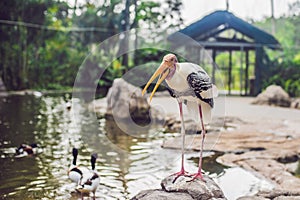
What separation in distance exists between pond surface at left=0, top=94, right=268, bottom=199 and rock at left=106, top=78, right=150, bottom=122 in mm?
394

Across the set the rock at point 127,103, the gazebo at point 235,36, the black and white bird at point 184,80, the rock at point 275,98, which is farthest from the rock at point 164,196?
the gazebo at point 235,36

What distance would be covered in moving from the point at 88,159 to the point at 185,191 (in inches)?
127

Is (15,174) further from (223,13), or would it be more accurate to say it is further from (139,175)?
(223,13)

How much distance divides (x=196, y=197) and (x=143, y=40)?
8014mm

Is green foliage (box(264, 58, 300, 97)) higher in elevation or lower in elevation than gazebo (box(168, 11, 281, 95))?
lower

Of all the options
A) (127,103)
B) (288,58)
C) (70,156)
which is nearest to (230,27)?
(288,58)

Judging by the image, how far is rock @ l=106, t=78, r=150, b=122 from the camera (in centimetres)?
1062

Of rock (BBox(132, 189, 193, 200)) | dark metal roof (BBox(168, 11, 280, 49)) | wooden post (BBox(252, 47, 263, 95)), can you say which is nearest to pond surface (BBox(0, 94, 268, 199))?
rock (BBox(132, 189, 193, 200))

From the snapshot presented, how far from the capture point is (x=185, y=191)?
372 cm

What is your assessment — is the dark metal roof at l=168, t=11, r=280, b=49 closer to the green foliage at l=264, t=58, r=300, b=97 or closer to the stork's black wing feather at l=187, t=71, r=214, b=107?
the green foliage at l=264, t=58, r=300, b=97

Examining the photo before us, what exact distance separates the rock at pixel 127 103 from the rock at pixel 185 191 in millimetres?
6612

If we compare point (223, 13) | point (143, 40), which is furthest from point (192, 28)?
point (143, 40)

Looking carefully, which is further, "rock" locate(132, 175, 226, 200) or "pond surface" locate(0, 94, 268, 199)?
"pond surface" locate(0, 94, 268, 199)

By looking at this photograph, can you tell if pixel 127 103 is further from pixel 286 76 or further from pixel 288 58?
pixel 288 58
